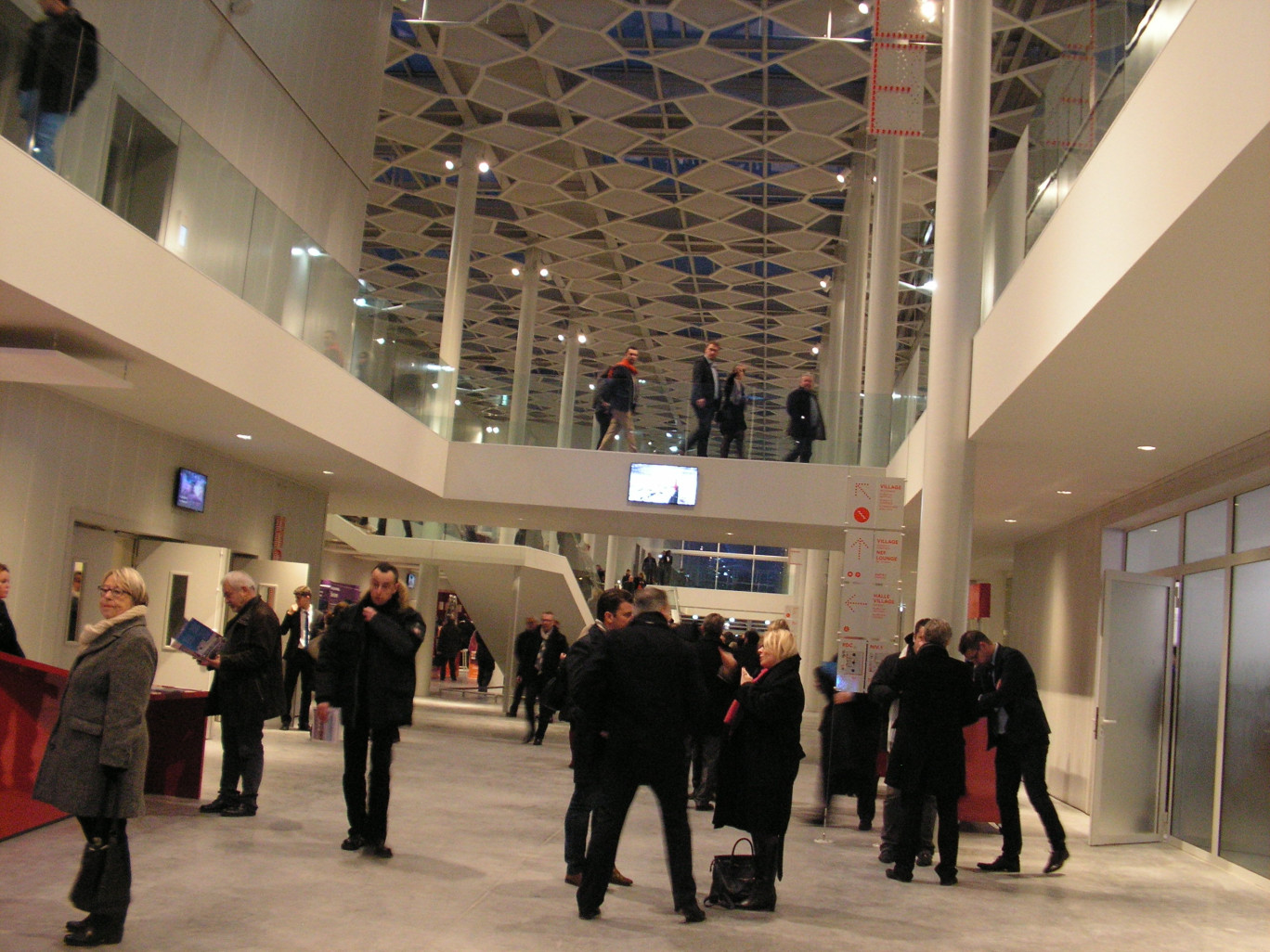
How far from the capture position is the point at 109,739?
4.14m

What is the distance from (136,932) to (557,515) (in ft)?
42.4

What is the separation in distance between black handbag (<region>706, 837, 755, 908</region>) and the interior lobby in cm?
21

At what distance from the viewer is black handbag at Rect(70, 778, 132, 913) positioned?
4.21 meters

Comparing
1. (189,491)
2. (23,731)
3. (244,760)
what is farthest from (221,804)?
(189,491)

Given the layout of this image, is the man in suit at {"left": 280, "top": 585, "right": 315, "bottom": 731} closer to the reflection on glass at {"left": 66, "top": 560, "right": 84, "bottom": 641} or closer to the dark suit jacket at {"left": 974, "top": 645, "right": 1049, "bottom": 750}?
the reflection on glass at {"left": 66, "top": 560, "right": 84, "bottom": 641}

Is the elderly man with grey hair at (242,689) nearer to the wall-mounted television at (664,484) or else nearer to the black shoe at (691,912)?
the black shoe at (691,912)

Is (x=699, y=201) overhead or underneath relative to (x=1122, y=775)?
overhead

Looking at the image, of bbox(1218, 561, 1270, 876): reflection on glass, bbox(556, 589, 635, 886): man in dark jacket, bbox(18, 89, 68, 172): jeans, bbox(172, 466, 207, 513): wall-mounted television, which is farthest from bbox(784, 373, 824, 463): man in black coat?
bbox(18, 89, 68, 172): jeans

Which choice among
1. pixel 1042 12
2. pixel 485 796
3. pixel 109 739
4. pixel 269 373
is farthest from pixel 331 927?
pixel 1042 12

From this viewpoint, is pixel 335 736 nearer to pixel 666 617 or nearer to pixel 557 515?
pixel 557 515

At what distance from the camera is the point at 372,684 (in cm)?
609

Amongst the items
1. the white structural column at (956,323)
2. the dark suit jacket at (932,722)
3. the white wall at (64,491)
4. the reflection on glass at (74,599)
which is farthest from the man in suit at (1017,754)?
the reflection on glass at (74,599)

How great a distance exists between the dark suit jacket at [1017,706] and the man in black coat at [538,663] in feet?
20.7

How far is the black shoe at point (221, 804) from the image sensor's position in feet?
23.7
